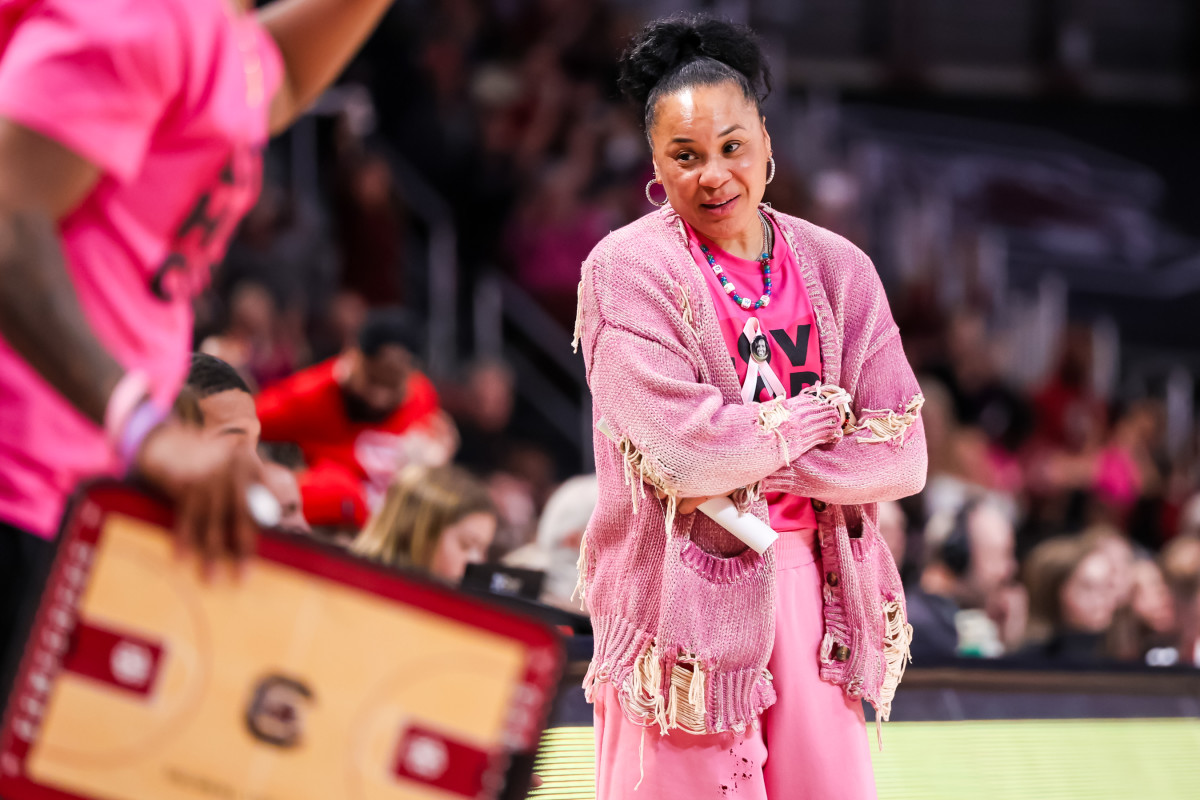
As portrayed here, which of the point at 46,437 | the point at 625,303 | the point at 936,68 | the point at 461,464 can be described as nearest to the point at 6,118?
the point at 46,437

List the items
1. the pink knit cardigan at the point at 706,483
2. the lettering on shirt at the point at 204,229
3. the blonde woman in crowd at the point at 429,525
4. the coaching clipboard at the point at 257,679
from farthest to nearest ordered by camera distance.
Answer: the blonde woman in crowd at the point at 429,525 < the pink knit cardigan at the point at 706,483 < the lettering on shirt at the point at 204,229 < the coaching clipboard at the point at 257,679

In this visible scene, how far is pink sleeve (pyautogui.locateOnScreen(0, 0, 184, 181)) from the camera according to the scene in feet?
4.04

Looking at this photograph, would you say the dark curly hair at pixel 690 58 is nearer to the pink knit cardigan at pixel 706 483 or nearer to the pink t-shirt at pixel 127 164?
the pink knit cardigan at pixel 706 483

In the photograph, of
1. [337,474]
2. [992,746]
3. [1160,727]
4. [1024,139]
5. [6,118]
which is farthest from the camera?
[1024,139]

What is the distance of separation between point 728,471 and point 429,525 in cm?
194

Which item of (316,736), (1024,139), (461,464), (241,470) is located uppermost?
(1024,139)

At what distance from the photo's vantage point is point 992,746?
3.44m

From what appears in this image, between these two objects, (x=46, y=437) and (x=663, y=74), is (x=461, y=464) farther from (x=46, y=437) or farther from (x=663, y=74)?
(x=46, y=437)

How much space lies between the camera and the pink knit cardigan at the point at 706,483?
201cm

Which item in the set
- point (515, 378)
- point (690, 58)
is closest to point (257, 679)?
point (690, 58)

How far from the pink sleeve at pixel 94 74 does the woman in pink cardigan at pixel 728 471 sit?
0.91m

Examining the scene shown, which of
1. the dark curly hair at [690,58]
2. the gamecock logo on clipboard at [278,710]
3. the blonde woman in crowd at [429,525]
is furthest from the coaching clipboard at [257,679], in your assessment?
the blonde woman in crowd at [429,525]

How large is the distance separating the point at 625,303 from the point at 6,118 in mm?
1059

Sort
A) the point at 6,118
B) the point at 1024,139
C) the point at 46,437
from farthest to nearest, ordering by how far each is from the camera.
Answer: the point at 1024,139 < the point at 46,437 < the point at 6,118
